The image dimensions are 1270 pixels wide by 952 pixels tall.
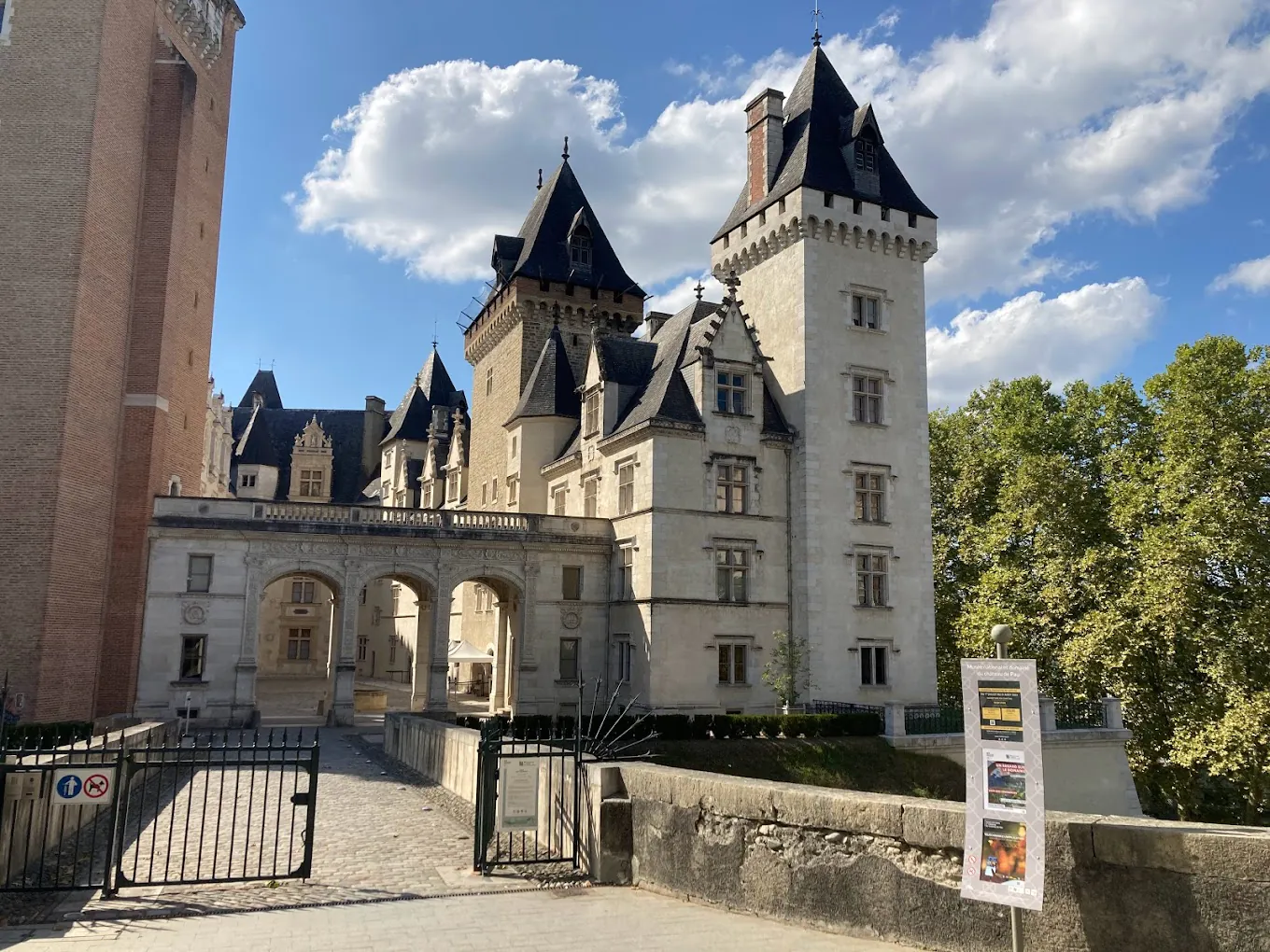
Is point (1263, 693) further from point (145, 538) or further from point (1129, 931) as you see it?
point (145, 538)

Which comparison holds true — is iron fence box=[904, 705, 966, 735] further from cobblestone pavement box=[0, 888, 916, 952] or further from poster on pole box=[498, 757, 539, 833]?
cobblestone pavement box=[0, 888, 916, 952]

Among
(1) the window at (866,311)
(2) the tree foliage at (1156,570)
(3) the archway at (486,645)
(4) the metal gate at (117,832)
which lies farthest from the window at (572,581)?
(4) the metal gate at (117,832)

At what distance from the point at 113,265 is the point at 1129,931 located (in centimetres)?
3163

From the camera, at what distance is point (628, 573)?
32312 millimetres

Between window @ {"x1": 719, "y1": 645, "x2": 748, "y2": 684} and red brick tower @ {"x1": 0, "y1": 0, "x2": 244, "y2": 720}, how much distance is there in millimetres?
17906

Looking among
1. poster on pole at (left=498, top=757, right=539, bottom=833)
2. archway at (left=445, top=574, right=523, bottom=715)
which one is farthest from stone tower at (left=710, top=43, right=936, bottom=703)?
poster on pole at (left=498, top=757, right=539, bottom=833)

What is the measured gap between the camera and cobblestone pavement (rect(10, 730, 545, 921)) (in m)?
9.58

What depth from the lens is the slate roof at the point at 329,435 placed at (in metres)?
64.5

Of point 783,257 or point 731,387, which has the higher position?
point 783,257

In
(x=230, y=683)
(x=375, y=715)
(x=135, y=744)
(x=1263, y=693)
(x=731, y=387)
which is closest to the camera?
(x=135, y=744)

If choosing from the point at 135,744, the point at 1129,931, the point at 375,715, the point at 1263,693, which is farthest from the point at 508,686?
the point at 1129,931

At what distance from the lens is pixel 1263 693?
26328 millimetres

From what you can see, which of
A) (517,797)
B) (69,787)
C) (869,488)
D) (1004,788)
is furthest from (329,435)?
(1004,788)

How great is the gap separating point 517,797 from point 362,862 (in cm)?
230
